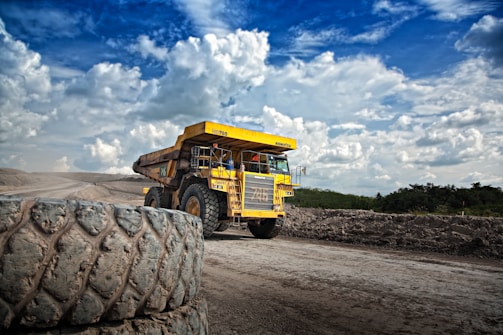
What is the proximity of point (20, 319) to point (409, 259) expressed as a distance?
7.14m

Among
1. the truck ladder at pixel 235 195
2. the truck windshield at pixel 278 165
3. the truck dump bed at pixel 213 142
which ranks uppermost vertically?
the truck dump bed at pixel 213 142

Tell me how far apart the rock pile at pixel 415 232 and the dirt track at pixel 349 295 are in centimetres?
185

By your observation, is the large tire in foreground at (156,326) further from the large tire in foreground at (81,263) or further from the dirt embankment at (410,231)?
the dirt embankment at (410,231)

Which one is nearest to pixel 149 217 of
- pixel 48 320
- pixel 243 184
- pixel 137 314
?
pixel 137 314

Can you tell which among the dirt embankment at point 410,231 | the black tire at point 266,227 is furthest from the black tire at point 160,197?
the dirt embankment at point 410,231

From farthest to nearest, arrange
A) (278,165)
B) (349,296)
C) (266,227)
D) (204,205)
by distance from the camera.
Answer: (278,165) < (266,227) < (204,205) < (349,296)

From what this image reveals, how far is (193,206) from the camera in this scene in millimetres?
10508

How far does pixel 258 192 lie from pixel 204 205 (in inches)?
65.1

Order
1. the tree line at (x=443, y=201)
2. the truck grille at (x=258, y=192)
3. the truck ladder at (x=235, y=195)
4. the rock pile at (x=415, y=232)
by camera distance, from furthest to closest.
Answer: the tree line at (x=443, y=201), the truck grille at (x=258, y=192), the truck ladder at (x=235, y=195), the rock pile at (x=415, y=232)

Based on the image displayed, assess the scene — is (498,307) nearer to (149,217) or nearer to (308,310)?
(308,310)

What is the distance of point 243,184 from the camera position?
412 inches

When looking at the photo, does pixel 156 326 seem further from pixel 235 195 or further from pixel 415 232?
pixel 415 232

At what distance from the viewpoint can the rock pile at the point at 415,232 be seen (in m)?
8.75

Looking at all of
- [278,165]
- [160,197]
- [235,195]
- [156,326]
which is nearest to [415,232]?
[278,165]
